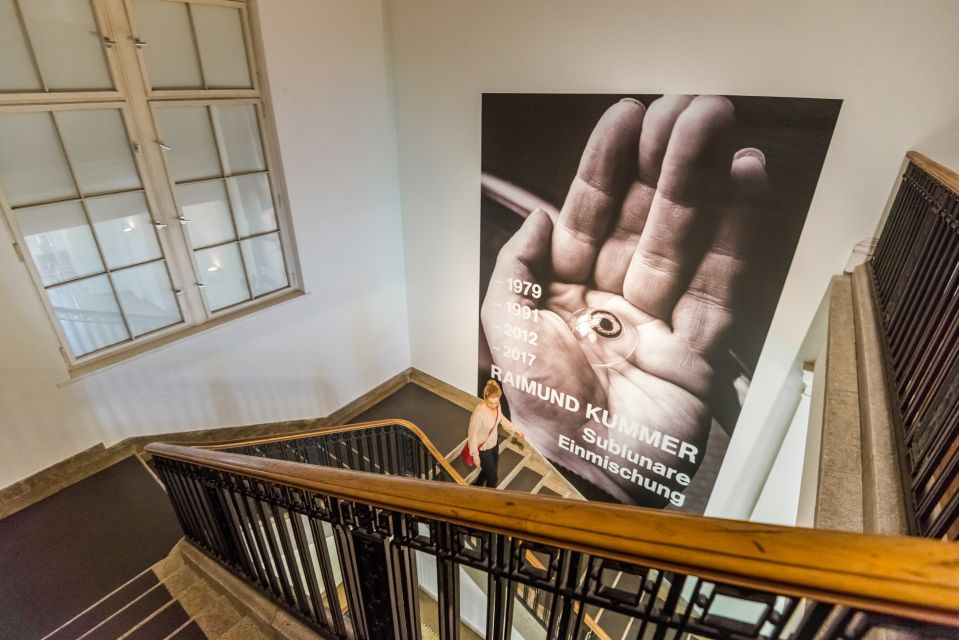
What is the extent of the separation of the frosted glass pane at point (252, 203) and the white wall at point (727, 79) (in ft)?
4.94

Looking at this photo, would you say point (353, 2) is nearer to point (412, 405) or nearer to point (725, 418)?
point (412, 405)

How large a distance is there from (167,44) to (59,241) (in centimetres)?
165

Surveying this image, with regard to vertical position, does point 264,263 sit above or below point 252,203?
below

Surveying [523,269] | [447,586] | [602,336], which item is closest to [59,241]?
[523,269]

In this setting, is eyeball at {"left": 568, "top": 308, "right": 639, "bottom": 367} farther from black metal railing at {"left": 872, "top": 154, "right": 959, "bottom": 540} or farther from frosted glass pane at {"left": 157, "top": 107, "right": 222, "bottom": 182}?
frosted glass pane at {"left": 157, "top": 107, "right": 222, "bottom": 182}

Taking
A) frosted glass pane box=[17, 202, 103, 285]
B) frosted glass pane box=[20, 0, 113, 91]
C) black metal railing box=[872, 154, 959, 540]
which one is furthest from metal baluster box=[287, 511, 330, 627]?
frosted glass pane box=[20, 0, 113, 91]

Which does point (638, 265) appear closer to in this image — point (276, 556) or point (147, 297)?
point (276, 556)

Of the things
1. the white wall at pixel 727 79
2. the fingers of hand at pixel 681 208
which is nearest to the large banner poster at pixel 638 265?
the fingers of hand at pixel 681 208

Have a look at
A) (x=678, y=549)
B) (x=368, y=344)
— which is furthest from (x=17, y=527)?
(x=678, y=549)

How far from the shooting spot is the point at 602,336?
406 centimetres

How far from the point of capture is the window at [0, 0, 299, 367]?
2904 mm

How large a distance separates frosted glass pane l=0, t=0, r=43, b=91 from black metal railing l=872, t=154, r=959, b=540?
184 inches

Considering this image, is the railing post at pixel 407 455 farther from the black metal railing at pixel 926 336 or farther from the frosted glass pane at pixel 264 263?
the black metal railing at pixel 926 336

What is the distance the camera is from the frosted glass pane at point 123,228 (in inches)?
130
